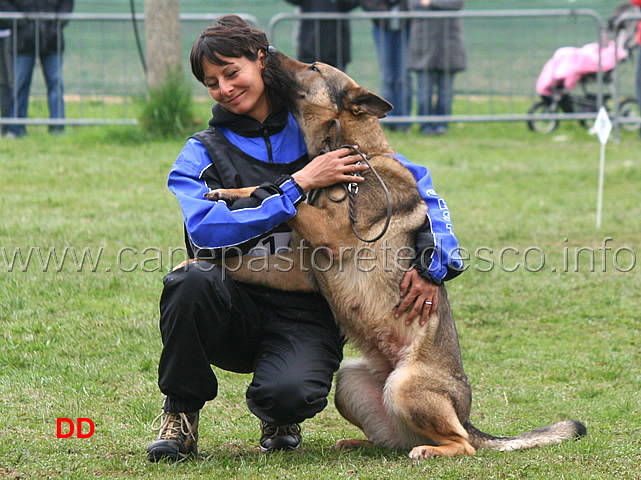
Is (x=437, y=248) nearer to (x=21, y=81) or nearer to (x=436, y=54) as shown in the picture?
(x=21, y=81)

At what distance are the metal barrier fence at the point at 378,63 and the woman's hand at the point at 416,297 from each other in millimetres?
6903

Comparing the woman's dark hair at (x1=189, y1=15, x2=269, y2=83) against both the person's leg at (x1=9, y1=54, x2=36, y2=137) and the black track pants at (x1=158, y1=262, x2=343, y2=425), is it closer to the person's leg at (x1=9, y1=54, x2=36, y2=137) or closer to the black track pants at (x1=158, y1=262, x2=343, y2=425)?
the black track pants at (x1=158, y1=262, x2=343, y2=425)

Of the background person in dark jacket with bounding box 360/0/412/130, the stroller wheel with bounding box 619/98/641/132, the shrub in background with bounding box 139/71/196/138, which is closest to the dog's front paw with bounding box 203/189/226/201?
the shrub in background with bounding box 139/71/196/138

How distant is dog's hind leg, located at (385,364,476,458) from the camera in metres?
3.46

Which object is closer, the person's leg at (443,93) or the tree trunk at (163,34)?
the tree trunk at (163,34)

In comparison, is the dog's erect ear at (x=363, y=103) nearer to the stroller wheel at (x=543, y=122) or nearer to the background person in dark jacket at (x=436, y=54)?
the background person in dark jacket at (x=436, y=54)

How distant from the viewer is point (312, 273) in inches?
146

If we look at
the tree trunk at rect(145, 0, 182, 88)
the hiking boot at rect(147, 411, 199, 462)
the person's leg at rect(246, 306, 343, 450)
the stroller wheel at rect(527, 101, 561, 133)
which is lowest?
the hiking boot at rect(147, 411, 199, 462)

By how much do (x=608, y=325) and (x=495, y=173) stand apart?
423cm

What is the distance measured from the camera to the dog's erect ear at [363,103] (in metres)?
3.89

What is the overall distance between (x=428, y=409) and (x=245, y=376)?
159 cm

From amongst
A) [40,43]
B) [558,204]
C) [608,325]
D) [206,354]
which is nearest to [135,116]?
[40,43]

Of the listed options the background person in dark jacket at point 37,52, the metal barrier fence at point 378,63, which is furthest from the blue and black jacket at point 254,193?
the background person in dark jacket at point 37,52

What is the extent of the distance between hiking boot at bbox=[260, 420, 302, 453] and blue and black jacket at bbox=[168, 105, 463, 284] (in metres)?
0.79
